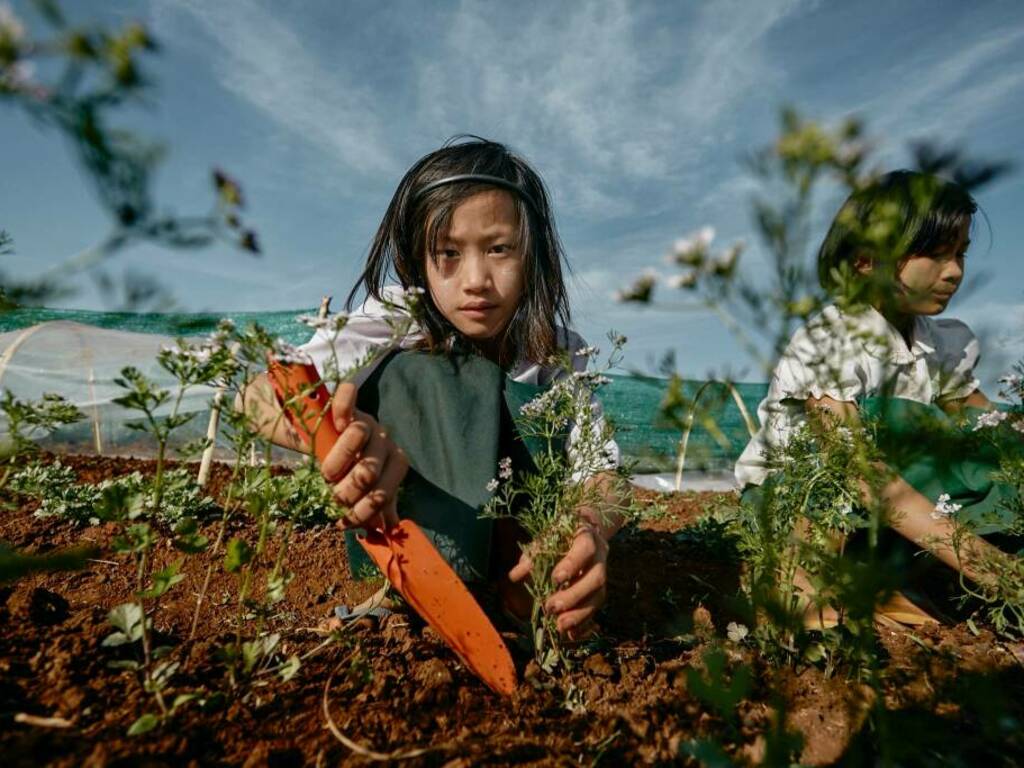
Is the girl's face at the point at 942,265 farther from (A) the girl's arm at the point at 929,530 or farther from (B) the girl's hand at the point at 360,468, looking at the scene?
(B) the girl's hand at the point at 360,468

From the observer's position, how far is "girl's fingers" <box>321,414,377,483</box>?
5.05ft

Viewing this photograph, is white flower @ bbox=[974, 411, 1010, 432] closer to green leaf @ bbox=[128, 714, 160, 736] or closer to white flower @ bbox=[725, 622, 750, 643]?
white flower @ bbox=[725, 622, 750, 643]

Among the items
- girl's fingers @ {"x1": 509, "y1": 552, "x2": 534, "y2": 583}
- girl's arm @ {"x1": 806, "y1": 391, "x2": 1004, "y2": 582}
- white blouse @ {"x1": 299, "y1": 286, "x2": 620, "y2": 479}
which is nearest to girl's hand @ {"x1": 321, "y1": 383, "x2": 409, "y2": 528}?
girl's fingers @ {"x1": 509, "y1": 552, "x2": 534, "y2": 583}

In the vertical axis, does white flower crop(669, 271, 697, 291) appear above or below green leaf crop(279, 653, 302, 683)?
above

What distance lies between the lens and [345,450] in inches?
61.1

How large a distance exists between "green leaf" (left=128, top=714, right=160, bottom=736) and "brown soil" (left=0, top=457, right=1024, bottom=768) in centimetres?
2

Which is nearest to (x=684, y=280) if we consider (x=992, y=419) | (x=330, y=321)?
(x=330, y=321)

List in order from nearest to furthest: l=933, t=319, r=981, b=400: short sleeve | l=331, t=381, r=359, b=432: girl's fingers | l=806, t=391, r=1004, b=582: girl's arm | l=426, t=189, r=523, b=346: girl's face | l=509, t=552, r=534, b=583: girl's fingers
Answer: l=331, t=381, r=359, b=432: girl's fingers < l=509, t=552, r=534, b=583: girl's fingers < l=806, t=391, r=1004, b=582: girl's arm < l=426, t=189, r=523, b=346: girl's face < l=933, t=319, r=981, b=400: short sleeve

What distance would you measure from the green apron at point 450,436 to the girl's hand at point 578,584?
0.57 meters

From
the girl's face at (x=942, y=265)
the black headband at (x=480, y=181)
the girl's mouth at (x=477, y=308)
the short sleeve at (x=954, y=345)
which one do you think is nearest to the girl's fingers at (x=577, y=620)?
the girl's mouth at (x=477, y=308)

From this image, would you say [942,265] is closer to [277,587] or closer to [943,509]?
[943,509]

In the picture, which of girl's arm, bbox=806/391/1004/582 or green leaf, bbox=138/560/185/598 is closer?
green leaf, bbox=138/560/185/598

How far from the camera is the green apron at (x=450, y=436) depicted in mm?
2404

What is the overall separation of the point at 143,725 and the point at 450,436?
5.10 feet
